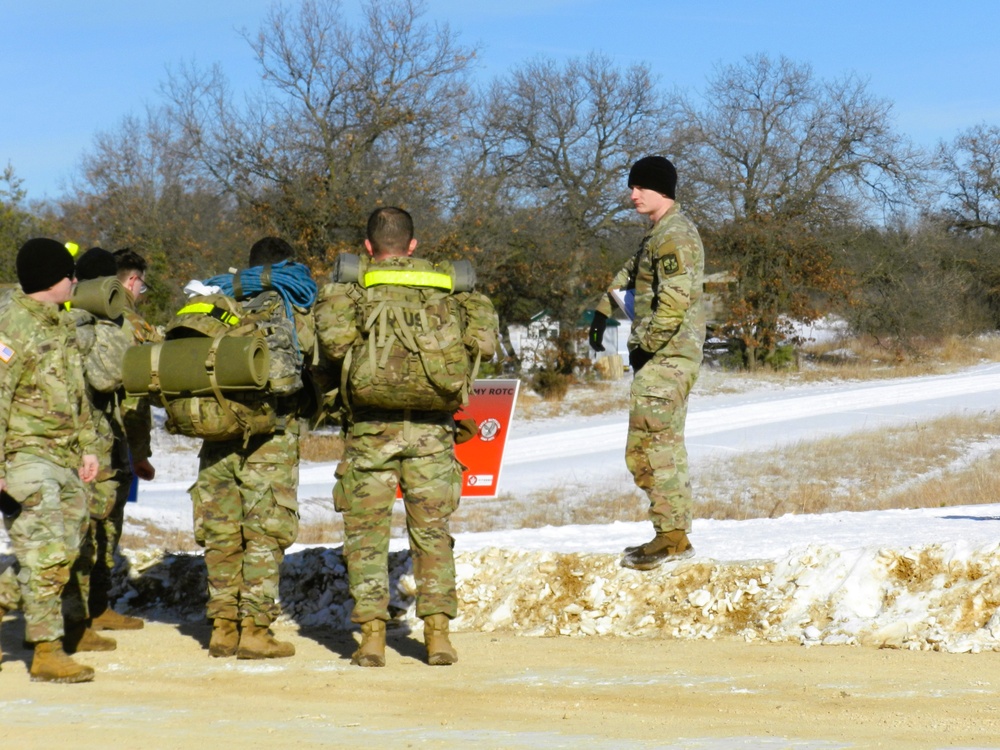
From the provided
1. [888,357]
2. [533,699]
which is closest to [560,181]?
[888,357]

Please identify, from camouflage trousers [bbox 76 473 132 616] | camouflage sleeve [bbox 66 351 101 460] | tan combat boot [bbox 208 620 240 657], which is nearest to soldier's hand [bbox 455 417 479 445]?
tan combat boot [bbox 208 620 240 657]

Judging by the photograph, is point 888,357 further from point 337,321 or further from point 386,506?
point 337,321

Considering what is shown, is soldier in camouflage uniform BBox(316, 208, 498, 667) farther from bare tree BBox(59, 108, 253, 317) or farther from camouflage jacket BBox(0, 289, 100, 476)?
bare tree BBox(59, 108, 253, 317)

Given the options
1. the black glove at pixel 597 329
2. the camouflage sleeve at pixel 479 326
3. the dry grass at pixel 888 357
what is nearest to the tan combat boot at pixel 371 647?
the camouflage sleeve at pixel 479 326

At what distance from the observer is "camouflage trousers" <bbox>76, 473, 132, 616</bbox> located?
23.1 ft

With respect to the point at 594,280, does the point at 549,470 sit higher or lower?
lower

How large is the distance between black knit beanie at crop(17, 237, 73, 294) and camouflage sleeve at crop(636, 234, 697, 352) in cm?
308

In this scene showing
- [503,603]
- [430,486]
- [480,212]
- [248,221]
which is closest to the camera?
[430,486]

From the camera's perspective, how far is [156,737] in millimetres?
4789

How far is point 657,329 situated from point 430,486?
160cm

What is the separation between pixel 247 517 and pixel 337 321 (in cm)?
119

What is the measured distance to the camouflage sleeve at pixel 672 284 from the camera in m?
6.85

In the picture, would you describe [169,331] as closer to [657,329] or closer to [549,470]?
[657,329]

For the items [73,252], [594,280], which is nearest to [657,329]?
[73,252]
